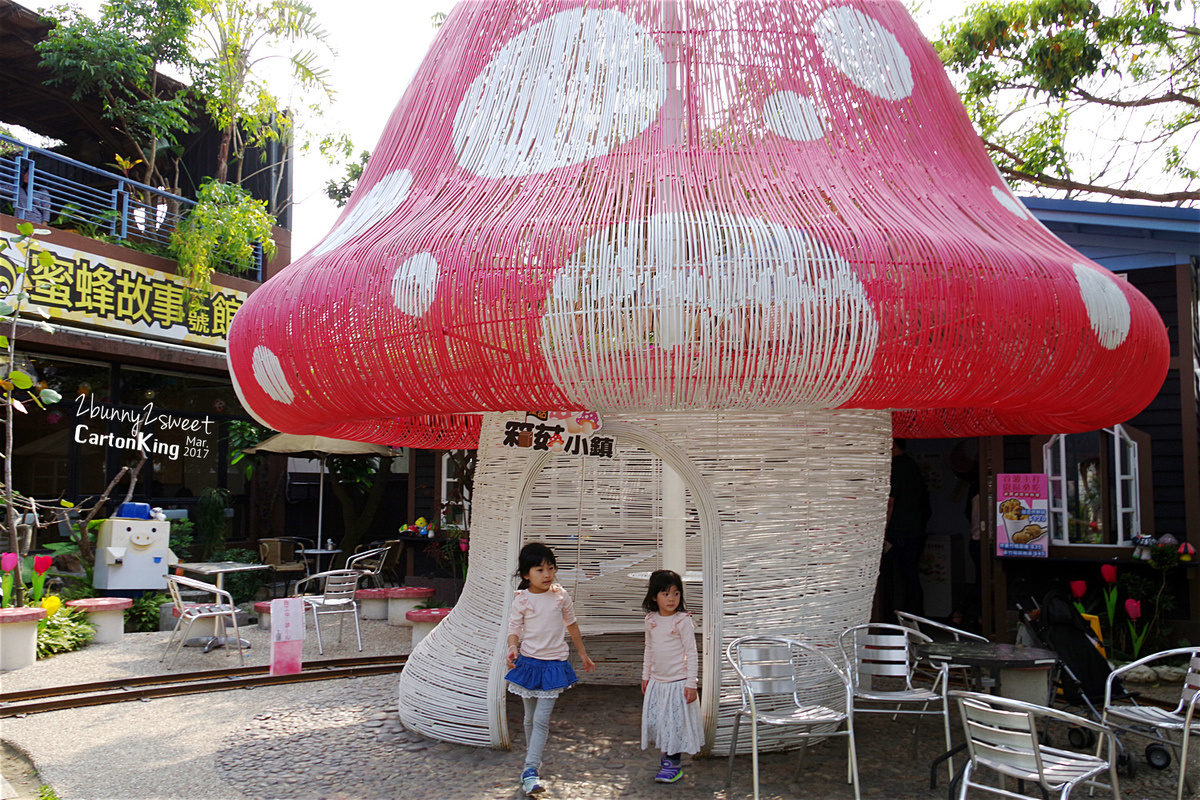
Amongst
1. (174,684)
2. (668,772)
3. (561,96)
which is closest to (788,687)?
(668,772)

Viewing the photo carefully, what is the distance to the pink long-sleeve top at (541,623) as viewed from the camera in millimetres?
4770

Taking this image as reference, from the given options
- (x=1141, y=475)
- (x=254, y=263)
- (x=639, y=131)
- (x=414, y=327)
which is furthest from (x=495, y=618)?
(x=254, y=263)

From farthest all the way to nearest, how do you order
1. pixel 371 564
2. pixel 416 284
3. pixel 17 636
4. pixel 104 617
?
pixel 371 564 < pixel 104 617 < pixel 17 636 < pixel 416 284

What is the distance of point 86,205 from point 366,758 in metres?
11.6

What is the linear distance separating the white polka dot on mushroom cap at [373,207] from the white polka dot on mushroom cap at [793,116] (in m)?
2.02

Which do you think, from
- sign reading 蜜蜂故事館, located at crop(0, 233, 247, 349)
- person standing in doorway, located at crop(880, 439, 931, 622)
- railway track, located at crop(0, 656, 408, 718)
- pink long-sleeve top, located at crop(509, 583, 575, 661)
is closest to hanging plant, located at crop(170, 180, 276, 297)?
sign reading 蜜蜂故事館, located at crop(0, 233, 247, 349)

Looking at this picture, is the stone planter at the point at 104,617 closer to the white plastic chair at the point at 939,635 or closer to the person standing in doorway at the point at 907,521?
the white plastic chair at the point at 939,635

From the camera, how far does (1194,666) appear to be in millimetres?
4684

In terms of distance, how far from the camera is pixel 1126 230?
8.32 m

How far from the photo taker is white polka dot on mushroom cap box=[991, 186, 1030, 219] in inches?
197

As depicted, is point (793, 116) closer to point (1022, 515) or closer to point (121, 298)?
point (1022, 515)

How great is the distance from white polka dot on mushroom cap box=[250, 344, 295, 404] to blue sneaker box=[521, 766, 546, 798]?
227 cm

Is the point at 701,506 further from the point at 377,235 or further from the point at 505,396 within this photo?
the point at 377,235

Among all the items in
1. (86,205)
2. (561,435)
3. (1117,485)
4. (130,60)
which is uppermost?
(130,60)
